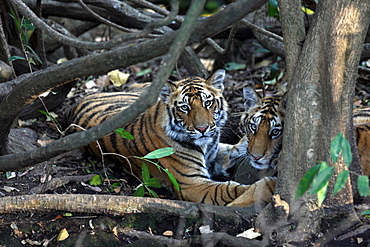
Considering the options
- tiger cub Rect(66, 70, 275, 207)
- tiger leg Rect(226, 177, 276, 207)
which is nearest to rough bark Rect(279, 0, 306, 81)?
tiger leg Rect(226, 177, 276, 207)

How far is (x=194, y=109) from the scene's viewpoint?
362 cm

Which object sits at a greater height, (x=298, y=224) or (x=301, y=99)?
(x=301, y=99)

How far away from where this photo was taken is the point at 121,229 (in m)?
2.64

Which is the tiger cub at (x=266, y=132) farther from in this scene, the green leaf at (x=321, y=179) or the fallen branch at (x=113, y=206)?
the green leaf at (x=321, y=179)

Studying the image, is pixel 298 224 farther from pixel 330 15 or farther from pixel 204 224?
pixel 330 15

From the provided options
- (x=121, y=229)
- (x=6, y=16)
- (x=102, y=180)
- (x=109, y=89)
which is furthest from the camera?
(x=109, y=89)

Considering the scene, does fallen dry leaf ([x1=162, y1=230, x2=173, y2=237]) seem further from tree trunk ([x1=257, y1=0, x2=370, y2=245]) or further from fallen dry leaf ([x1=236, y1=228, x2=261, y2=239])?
tree trunk ([x1=257, y1=0, x2=370, y2=245])

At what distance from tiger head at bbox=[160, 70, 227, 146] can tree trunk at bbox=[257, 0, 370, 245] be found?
121 centimetres

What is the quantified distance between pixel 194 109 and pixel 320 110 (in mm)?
1423

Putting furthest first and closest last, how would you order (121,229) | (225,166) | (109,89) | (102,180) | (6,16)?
(109,89)
(6,16)
(225,166)
(102,180)
(121,229)

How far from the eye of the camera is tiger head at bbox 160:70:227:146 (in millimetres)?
3614

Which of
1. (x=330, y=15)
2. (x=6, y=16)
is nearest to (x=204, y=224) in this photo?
(x=330, y=15)

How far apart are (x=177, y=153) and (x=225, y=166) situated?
53 cm

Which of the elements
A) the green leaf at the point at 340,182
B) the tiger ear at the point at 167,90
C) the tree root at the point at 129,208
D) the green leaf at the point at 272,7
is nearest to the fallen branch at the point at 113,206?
the tree root at the point at 129,208
